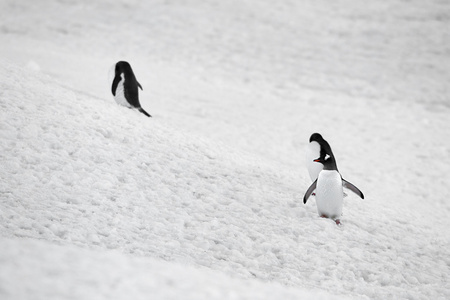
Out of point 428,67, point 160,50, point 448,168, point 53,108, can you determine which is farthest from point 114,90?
point 428,67

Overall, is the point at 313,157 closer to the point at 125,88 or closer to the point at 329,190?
the point at 329,190

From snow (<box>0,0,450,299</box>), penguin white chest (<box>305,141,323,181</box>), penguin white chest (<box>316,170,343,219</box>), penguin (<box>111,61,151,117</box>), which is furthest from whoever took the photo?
penguin (<box>111,61,151,117</box>)

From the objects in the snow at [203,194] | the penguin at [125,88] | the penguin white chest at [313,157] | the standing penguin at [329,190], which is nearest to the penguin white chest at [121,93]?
the penguin at [125,88]

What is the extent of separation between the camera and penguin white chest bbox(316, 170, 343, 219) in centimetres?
468

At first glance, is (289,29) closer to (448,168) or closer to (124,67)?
(448,168)

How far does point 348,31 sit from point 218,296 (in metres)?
19.0

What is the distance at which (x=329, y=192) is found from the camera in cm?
468

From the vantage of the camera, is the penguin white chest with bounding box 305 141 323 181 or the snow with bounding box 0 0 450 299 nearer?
the snow with bounding box 0 0 450 299

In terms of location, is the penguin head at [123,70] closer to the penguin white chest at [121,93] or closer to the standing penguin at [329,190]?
the penguin white chest at [121,93]

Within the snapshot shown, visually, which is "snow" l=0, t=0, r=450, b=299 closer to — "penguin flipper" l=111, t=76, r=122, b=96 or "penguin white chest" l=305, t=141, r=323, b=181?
"penguin white chest" l=305, t=141, r=323, b=181

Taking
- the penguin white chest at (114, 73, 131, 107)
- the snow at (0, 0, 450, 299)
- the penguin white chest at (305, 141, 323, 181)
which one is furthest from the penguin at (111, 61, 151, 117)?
the penguin white chest at (305, 141, 323, 181)

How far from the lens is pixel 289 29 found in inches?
797

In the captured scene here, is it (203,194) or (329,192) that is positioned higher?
(329,192)

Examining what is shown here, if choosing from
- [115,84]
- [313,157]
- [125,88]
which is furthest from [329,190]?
[115,84]
